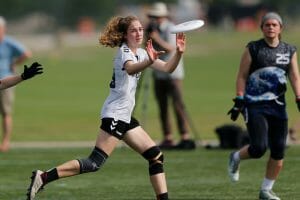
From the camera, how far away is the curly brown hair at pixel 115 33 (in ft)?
34.6

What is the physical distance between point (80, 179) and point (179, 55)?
408 cm

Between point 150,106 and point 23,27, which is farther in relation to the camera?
point 23,27

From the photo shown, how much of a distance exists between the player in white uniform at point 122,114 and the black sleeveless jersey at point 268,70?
1375mm

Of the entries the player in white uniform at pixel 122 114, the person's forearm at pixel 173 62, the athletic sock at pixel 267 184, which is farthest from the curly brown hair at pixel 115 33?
the athletic sock at pixel 267 184

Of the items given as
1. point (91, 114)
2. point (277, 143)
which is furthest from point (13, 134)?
point (277, 143)

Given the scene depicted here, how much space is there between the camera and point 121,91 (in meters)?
10.5

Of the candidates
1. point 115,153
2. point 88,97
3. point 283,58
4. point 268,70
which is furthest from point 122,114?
point 88,97

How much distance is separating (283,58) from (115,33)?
199 cm

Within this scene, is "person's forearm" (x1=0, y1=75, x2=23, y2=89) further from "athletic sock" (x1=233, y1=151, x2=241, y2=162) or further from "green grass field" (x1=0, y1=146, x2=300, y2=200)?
"athletic sock" (x1=233, y1=151, x2=241, y2=162)

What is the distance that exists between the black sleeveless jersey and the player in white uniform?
4.51ft

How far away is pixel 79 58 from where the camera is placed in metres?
69.1

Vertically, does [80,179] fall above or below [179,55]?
below

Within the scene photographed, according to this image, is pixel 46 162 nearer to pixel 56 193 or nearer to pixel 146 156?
pixel 56 193

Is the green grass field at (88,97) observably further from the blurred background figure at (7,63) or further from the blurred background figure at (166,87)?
the blurred background figure at (7,63)
